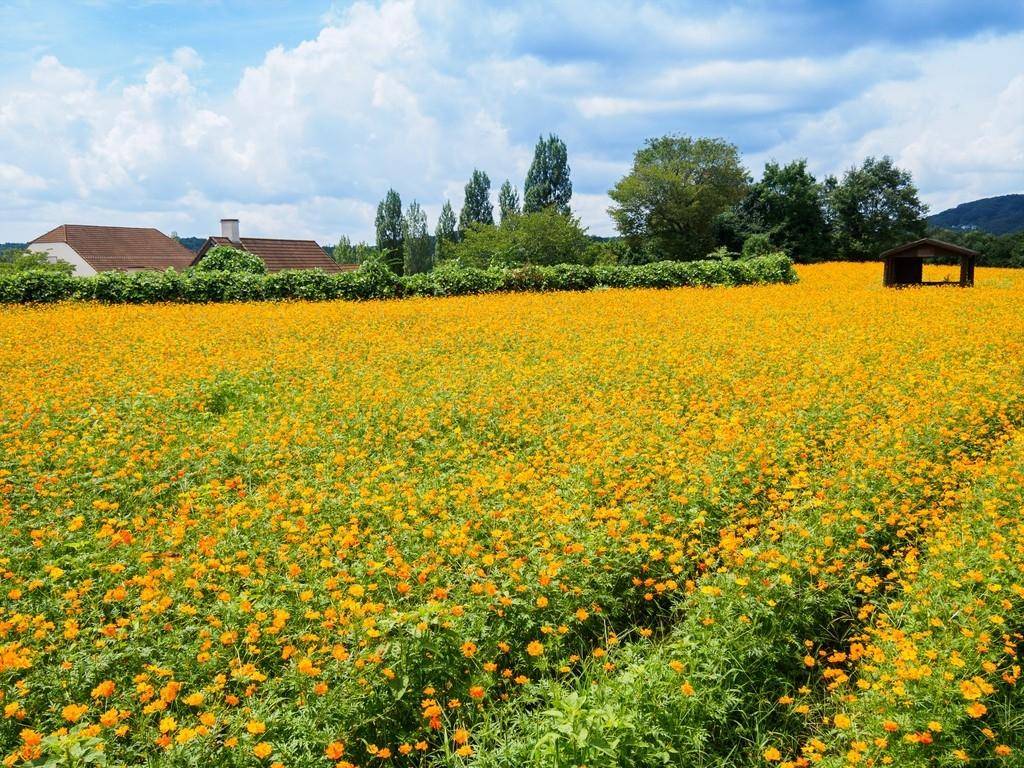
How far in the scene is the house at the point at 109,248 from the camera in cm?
5356

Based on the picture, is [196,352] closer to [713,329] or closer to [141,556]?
[141,556]

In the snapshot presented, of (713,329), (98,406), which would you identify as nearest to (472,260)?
(713,329)

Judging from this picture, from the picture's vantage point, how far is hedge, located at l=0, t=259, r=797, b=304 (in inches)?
843

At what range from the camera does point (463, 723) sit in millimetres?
3715

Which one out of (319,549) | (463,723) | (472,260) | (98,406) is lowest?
(463,723)

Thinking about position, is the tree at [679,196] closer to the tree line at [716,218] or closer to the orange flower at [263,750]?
the tree line at [716,218]

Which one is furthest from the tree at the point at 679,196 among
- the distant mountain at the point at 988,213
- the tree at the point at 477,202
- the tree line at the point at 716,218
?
the distant mountain at the point at 988,213

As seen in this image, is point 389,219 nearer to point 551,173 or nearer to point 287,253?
point 551,173

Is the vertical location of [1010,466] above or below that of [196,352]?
below

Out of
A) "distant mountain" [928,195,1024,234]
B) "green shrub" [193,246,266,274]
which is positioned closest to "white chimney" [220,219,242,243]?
"green shrub" [193,246,266,274]

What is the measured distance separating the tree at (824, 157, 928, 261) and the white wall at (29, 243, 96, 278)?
59.5 metres

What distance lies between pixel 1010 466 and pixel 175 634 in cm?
705

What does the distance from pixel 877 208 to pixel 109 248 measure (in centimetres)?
6271

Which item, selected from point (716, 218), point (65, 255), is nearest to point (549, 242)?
point (716, 218)
